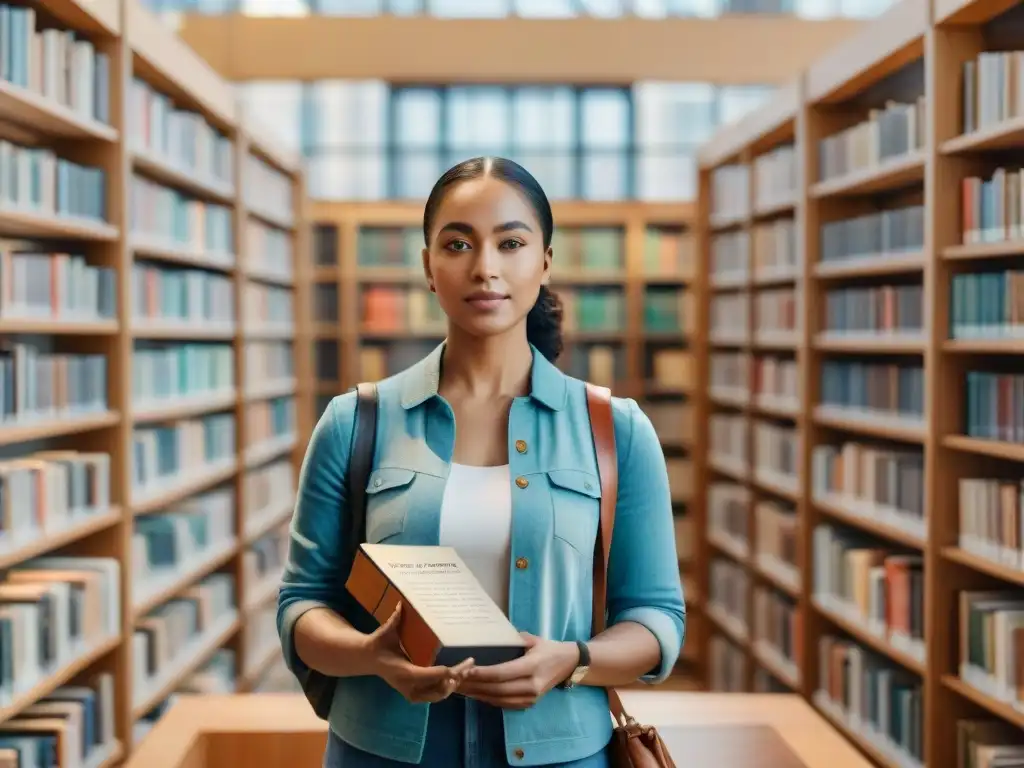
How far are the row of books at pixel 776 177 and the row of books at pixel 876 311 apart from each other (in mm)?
595

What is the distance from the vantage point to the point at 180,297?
16.4ft

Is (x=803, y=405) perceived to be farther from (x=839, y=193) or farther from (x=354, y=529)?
(x=354, y=529)

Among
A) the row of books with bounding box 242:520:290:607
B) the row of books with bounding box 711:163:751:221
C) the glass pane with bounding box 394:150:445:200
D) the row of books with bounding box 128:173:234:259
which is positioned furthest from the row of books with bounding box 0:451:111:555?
the glass pane with bounding box 394:150:445:200

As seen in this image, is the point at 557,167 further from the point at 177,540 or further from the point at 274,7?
the point at 177,540

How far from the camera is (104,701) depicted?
3.88 meters

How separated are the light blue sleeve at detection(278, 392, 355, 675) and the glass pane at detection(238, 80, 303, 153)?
901cm

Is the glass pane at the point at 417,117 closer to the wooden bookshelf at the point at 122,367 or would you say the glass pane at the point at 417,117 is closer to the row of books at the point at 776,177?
the wooden bookshelf at the point at 122,367

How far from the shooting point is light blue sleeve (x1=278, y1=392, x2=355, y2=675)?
149cm

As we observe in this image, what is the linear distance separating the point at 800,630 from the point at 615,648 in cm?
376

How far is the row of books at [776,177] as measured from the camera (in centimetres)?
522

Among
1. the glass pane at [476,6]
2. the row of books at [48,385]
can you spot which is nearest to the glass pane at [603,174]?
the glass pane at [476,6]

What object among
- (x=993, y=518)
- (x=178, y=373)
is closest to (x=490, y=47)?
(x=178, y=373)

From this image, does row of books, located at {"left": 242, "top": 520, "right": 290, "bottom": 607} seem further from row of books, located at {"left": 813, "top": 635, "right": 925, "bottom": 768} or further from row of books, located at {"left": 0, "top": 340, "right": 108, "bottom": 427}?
row of books, located at {"left": 813, "top": 635, "right": 925, "bottom": 768}

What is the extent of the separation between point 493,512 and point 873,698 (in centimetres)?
324
